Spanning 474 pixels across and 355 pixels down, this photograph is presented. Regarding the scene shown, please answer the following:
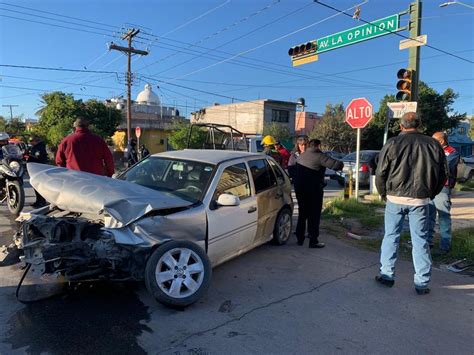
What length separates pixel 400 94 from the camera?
9898 mm

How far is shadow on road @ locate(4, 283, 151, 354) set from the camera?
2947mm

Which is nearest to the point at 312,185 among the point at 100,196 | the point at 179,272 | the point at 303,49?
the point at 179,272

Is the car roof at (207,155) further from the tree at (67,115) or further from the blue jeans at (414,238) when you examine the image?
the tree at (67,115)

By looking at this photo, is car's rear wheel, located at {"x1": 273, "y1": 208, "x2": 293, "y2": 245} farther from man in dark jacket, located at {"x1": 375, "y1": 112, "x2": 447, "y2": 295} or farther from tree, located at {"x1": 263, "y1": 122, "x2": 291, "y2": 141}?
tree, located at {"x1": 263, "y1": 122, "x2": 291, "y2": 141}

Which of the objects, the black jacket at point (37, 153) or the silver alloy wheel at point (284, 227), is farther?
the black jacket at point (37, 153)

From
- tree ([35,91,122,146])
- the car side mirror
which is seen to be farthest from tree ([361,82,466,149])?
the car side mirror

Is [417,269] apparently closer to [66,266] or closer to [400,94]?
[66,266]

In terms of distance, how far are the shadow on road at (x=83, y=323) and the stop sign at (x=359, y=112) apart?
7.15 m

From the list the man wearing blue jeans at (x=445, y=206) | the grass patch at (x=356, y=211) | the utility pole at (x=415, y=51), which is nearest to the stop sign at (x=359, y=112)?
the utility pole at (x=415, y=51)

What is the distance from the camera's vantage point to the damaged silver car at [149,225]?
A: 349 cm

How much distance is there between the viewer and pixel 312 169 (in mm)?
5770

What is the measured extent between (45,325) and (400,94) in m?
9.45

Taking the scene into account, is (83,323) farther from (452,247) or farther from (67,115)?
(67,115)

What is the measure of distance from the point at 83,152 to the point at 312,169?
3.49m
